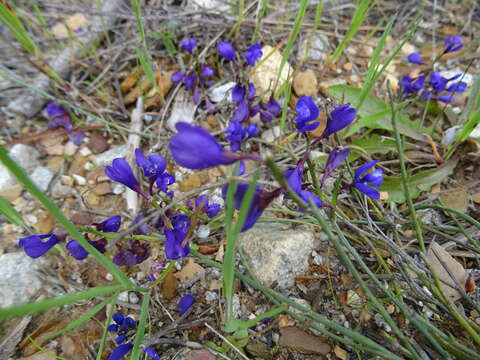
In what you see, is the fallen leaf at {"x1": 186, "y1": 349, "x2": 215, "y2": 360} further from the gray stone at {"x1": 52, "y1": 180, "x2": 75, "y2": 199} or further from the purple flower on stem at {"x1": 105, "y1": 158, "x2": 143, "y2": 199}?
the gray stone at {"x1": 52, "y1": 180, "x2": 75, "y2": 199}

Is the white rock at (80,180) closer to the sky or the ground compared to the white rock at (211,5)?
closer to the ground

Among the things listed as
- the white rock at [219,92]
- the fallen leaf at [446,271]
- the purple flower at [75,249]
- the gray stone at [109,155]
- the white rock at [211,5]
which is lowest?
the gray stone at [109,155]

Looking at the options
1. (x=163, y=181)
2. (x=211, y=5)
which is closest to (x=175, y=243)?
(x=163, y=181)

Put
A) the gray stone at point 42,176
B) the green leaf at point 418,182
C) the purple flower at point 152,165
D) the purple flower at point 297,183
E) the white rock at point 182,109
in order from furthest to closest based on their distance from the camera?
the white rock at point 182,109 → the gray stone at point 42,176 → the green leaf at point 418,182 → the purple flower at point 152,165 → the purple flower at point 297,183

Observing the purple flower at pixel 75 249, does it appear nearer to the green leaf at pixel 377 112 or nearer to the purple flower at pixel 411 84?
the green leaf at pixel 377 112

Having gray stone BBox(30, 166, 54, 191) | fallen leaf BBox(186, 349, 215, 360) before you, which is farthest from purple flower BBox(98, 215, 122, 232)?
gray stone BBox(30, 166, 54, 191)

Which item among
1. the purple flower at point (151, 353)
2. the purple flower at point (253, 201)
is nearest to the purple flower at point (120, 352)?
the purple flower at point (151, 353)
